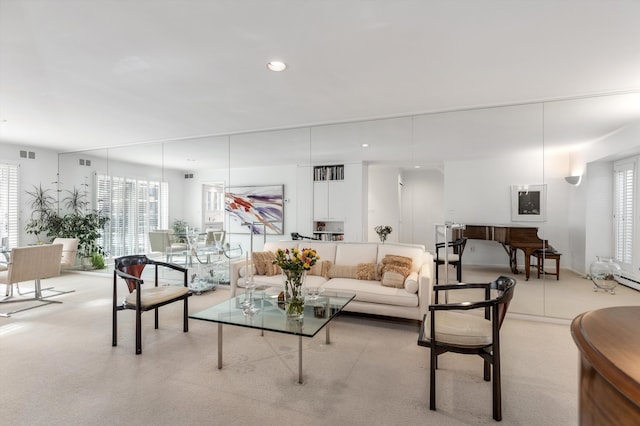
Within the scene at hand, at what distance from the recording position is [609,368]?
0.74 meters

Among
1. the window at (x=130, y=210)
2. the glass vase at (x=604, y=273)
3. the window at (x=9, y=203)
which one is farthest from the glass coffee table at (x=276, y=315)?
the window at (x=9, y=203)

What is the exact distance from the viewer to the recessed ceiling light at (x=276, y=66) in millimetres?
2823

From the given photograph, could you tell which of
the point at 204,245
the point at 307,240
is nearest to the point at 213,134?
the point at 204,245

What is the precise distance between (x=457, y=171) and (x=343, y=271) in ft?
6.74

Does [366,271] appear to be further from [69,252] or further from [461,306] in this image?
[69,252]

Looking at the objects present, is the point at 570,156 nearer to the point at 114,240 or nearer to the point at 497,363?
the point at 497,363

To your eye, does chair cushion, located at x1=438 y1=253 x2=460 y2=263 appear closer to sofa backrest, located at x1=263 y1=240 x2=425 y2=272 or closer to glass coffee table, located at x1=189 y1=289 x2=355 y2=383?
sofa backrest, located at x1=263 y1=240 x2=425 y2=272

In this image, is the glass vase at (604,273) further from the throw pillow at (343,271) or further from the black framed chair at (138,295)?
the black framed chair at (138,295)

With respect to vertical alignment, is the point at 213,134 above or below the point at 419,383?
above

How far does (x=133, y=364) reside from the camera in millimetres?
2686

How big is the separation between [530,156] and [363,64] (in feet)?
8.56

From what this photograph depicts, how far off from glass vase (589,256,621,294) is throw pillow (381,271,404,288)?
2.46 m

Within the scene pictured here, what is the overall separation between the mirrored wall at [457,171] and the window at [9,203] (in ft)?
11.0

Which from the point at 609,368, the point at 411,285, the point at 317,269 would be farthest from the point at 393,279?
the point at 609,368
